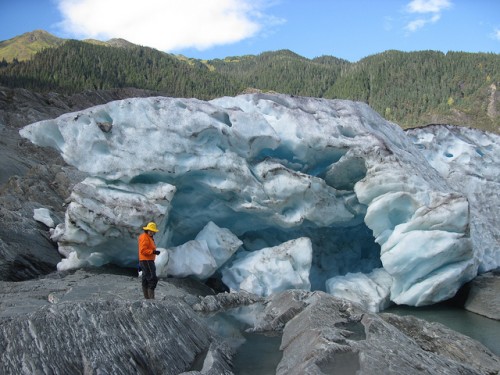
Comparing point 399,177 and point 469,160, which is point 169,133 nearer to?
point 399,177

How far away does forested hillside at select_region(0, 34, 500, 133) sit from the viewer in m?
61.1

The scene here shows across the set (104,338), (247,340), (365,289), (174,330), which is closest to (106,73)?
(365,289)

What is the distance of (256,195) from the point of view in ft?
38.7

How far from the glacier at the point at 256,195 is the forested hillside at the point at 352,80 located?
48257 mm

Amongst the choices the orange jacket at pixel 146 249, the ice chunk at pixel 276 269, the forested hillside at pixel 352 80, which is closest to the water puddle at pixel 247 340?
the orange jacket at pixel 146 249

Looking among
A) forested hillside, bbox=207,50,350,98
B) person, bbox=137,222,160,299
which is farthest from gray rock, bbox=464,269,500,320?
forested hillside, bbox=207,50,350,98

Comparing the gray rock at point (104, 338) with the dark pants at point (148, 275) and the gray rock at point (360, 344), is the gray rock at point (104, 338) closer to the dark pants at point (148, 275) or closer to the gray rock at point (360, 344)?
the dark pants at point (148, 275)

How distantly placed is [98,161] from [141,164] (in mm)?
916

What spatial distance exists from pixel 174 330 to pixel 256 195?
18.9 feet

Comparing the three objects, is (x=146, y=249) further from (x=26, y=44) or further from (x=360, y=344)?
(x=26, y=44)

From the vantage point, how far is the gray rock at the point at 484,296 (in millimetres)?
11367

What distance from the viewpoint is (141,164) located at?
35.8 feet

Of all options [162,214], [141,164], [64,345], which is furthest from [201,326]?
[141,164]

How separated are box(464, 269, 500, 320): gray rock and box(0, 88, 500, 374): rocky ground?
0.03 m
